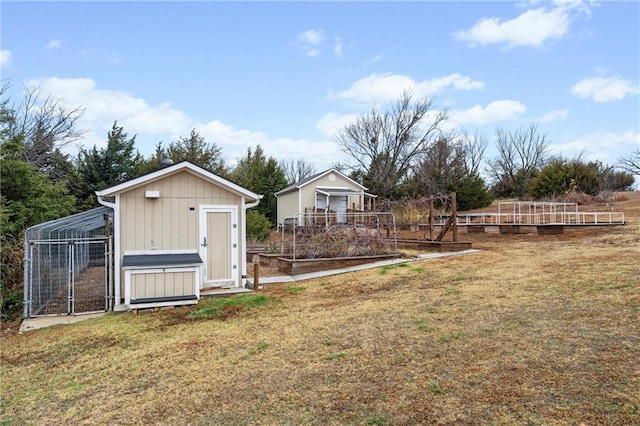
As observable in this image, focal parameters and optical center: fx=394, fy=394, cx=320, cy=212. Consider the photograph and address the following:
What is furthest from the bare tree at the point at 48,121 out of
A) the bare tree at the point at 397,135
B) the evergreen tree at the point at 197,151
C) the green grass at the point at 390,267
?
the bare tree at the point at 397,135

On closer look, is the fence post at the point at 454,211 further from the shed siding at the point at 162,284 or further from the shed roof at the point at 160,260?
the shed siding at the point at 162,284

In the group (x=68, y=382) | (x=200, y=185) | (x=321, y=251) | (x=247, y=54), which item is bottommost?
(x=68, y=382)

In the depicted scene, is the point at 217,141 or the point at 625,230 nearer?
the point at 625,230

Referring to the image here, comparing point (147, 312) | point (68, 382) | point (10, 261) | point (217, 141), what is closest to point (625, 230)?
point (147, 312)

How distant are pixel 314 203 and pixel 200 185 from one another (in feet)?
58.1

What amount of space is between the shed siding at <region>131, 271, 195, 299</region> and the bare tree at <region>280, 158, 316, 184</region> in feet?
145

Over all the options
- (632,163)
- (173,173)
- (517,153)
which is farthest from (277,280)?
(517,153)

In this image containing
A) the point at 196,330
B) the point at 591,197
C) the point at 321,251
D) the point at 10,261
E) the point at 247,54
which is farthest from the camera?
the point at 591,197

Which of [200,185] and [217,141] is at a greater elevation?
[217,141]

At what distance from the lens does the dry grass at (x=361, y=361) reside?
317 centimetres

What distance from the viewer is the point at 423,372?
3781 mm

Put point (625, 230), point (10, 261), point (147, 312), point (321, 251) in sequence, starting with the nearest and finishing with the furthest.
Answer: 1. point (147, 312)
2. point (10, 261)
3. point (321, 251)
4. point (625, 230)

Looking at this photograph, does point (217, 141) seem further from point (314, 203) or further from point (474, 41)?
point (474, 41)

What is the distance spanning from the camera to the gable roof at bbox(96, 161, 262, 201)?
8.01 meters
